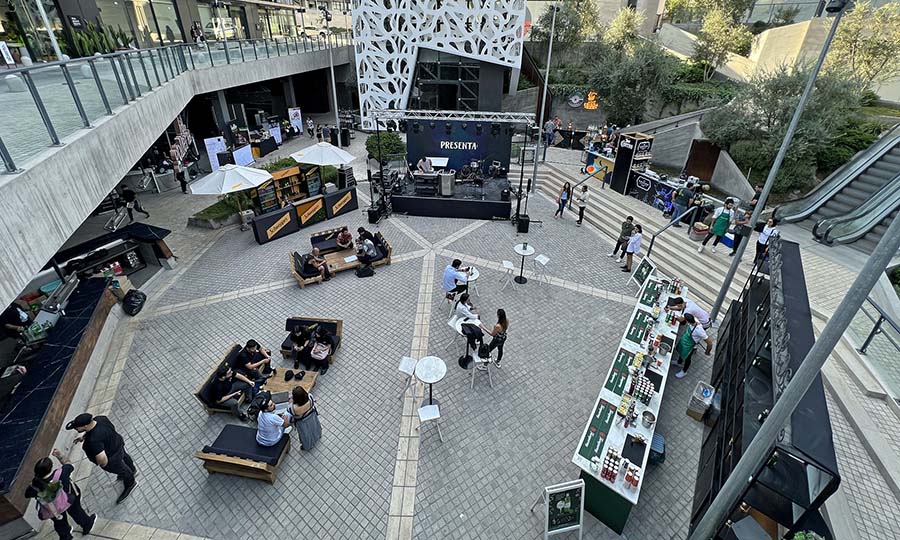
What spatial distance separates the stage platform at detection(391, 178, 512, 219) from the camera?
1644cm

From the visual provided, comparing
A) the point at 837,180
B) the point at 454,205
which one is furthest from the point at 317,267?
the point at 837,180

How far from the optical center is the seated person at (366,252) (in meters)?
12.5

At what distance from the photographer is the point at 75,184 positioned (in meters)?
6.63

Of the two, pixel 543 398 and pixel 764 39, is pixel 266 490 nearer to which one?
pixel 543 398

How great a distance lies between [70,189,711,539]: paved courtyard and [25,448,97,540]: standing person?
667 millimetres

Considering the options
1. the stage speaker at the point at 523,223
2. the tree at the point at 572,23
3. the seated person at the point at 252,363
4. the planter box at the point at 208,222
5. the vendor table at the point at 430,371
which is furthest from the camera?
the tree at the point at 572,23

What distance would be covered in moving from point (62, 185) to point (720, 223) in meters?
16.3

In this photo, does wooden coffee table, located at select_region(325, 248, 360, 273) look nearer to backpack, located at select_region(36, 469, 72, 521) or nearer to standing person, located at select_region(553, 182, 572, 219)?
backpack, located at select_region(36, 469, 72, 521)

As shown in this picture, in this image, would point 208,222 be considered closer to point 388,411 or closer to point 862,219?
point 388,411

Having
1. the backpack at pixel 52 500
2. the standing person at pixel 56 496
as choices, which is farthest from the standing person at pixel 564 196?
the backpack at pixel 52 500

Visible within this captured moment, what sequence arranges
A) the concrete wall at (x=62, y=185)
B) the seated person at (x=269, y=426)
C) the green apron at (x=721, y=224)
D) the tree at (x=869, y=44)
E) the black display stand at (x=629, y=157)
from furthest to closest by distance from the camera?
the tree at (x=869, y=44)
the black display stand at (x=629, y=157)
the green apron at (x=721, y=224)
the seated person at (x=269, y=426)
the concrete wall at (x=62, y=185)

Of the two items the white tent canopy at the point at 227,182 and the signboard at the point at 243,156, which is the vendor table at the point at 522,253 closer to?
the white tent canopy at the point at 227,182

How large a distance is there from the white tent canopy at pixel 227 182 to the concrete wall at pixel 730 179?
73.3ft

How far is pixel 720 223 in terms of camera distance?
41.9 ft
